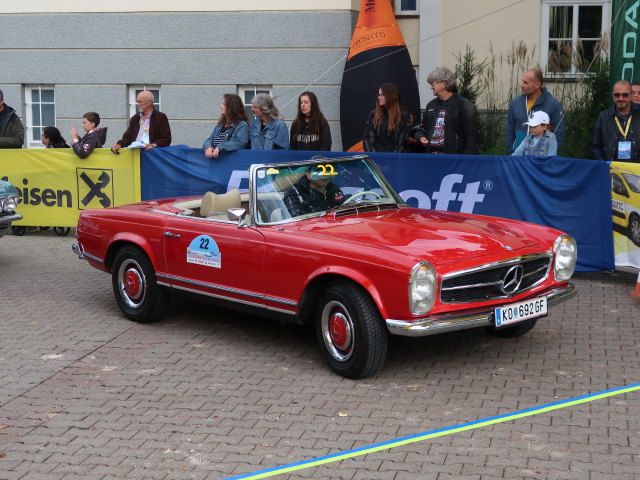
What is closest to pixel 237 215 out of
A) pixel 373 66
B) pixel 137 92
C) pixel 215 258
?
pixel 215 258

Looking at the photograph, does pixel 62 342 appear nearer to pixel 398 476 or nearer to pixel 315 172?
pixel 315 172

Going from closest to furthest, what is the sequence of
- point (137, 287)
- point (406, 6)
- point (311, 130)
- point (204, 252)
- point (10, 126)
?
point (204, 252), point (137, 287), point (311, 130), point (10, 126), point (406, 6)

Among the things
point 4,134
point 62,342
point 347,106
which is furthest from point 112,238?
point 347,106

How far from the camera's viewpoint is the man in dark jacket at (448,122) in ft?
38.1

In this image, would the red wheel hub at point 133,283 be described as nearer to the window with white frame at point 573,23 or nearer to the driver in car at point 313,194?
the driver in car at point 313,194

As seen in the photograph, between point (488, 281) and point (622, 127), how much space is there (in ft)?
15.6

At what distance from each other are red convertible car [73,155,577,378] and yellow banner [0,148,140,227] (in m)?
4.39

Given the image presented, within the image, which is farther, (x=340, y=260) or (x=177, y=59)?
(x=177, y=59)

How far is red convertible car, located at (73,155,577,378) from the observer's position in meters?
6.75

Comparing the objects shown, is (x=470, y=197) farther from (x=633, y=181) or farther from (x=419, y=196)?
(x=633, y=181)

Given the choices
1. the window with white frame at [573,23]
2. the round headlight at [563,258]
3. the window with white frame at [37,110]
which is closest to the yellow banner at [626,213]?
the round headlight at [563,258]

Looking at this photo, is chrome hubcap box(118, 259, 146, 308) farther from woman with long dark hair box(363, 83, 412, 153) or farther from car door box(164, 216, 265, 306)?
woman with long dark hair box(363, 83, 412, 153)

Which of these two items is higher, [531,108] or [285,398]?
[531,108]

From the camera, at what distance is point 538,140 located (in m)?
10.7
